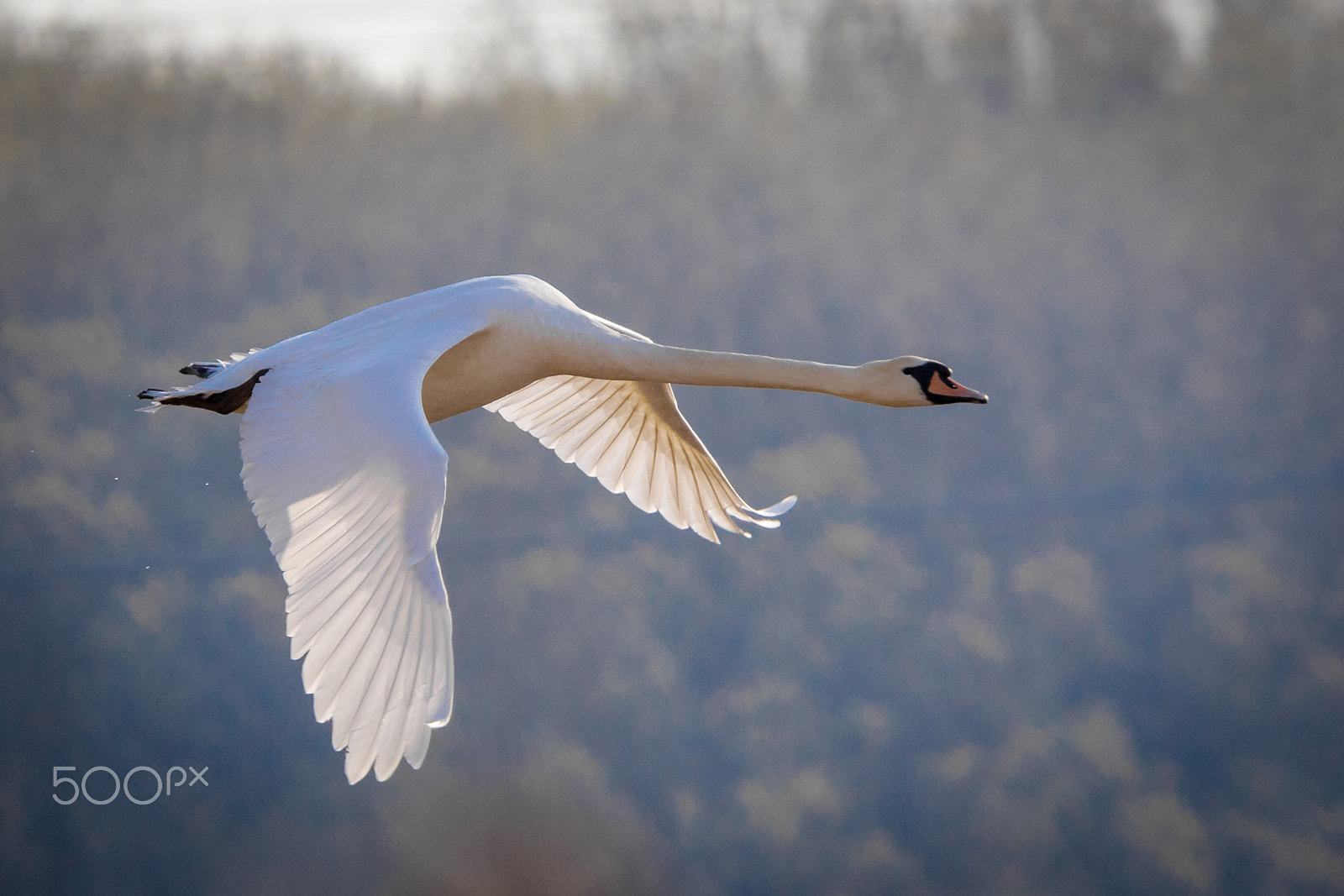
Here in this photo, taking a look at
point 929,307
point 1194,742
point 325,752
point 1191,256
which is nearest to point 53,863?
point 325,752

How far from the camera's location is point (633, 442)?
6.20m

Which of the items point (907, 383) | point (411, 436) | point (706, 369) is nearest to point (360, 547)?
point (411, 436)

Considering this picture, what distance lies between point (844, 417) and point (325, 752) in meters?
6.71

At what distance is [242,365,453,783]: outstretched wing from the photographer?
12.2 feet

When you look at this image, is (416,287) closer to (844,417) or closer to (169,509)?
(169,509)

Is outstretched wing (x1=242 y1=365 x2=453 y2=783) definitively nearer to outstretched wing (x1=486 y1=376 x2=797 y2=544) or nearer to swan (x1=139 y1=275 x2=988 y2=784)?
swan (x1=139 y1=275 x2=988 y2=784)

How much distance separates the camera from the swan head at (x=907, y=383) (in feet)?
17.6

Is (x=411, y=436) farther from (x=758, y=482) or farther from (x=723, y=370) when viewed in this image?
(x=758, y=482)

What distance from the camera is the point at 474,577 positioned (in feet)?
50.9

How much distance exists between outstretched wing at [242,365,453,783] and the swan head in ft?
6.08

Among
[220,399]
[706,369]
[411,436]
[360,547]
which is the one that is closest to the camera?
[360,547]

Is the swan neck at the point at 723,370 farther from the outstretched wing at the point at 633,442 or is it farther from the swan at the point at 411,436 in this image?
the outstretched wing at the point at 633,442

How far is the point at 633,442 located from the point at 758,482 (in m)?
9.54

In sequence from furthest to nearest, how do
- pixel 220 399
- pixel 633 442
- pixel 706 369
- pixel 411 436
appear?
pixel 633 442 < pixel 706 369 < pixel 220 399 < pixel 411 436
